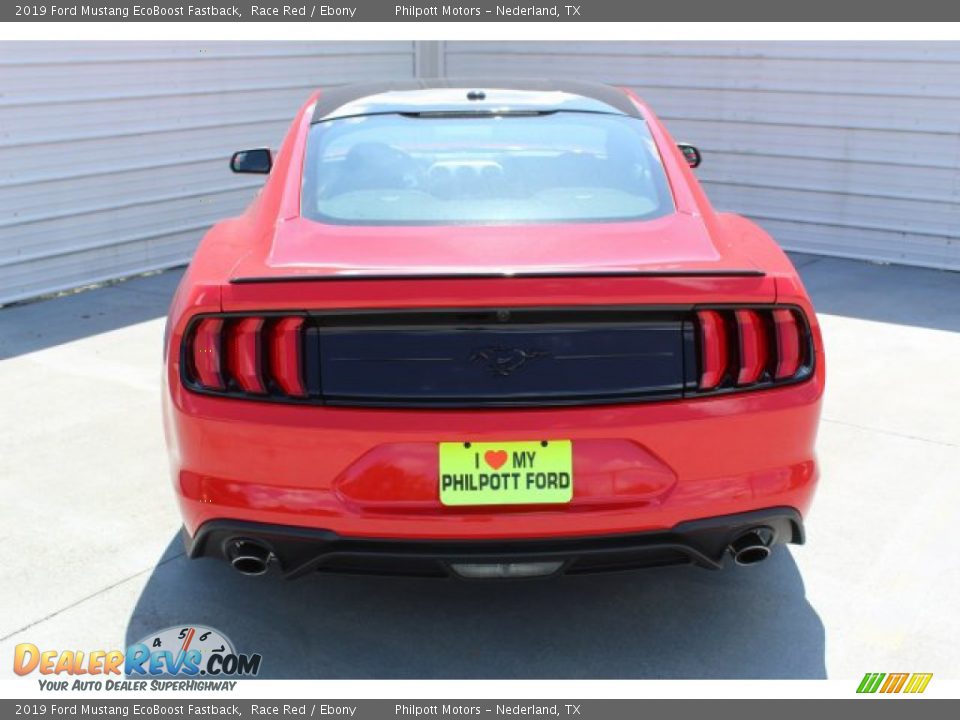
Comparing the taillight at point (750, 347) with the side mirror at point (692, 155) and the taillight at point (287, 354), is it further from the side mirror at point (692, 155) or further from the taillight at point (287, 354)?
the side mirror at point (692, 155)

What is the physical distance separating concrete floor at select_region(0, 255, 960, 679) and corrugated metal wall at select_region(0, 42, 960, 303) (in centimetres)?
340

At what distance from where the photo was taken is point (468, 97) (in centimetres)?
432

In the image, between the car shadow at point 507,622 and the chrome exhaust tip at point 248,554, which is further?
the car shadow at point 507,622

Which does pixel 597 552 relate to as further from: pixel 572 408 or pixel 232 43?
pixel 232 43

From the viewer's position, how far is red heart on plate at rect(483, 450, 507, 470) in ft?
9.46

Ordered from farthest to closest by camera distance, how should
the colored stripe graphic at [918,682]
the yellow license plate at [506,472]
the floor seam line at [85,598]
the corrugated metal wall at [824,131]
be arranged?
the corrugated metal wall at [824,131]
the floor seam line at [85,598]
the colored stripe graphic at [918,682]
the yellow license plate at [506,472]

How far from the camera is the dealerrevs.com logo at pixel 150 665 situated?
10.5 feet

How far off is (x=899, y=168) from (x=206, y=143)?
224 inches

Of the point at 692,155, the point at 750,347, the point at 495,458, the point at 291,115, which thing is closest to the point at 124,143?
the point at 291,115

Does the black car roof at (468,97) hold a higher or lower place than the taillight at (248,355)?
higher

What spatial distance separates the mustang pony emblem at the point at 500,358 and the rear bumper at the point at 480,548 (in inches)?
17.5

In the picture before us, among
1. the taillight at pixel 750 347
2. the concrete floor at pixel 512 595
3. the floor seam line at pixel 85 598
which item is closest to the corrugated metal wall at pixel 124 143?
the concrete floor at pixel 512 595

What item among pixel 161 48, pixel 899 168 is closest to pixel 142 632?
pixel 161 48

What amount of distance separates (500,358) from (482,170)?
1091mm
